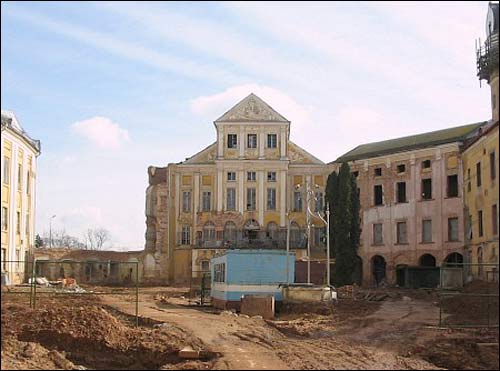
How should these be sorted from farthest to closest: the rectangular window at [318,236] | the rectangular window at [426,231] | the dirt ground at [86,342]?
the rectangular window at [318,236] < the rectangular window at [426,231] < the dirt ground at [86,342]

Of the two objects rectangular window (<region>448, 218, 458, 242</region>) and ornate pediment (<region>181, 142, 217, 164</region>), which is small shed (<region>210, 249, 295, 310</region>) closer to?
rectangular window (<region>448, 218, 458, 242</region>)

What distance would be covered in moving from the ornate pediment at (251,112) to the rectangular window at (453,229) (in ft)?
67.6

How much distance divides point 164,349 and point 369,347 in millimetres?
6795

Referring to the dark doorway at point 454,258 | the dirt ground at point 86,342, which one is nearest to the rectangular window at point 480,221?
the dark doorway at point 454,258

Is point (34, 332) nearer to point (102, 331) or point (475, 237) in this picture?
point (102, 331)

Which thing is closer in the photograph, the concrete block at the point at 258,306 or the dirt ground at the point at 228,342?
the dirt ground at the point at 228,342

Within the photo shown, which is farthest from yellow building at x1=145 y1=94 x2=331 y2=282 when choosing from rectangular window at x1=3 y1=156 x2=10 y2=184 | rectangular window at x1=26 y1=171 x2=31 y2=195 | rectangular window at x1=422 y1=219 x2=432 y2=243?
rectangular window at x1=3 y1=156 x2=10 y2=184

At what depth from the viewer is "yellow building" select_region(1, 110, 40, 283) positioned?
5256 cm

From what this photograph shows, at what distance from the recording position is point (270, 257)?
1593 inches

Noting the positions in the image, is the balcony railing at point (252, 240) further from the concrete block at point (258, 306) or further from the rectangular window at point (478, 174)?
the concrete block at point (258, 306)

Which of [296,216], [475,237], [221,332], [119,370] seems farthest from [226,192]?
[119,370]

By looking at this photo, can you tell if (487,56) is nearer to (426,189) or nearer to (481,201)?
(481,201)

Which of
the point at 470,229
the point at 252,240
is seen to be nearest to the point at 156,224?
the point at 252,240

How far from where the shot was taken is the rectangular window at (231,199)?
69.0 meters
